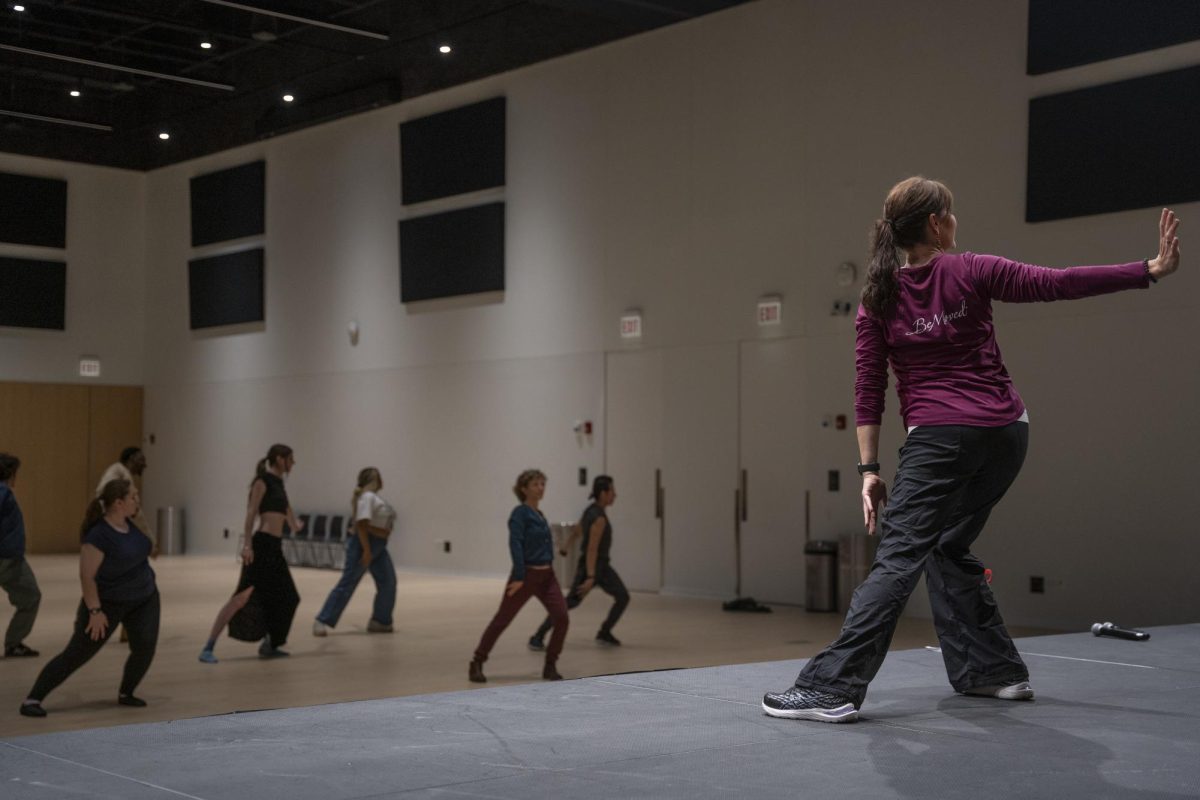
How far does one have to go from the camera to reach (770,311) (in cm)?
1377

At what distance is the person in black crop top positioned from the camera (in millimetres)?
9922

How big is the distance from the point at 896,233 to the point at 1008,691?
146cm

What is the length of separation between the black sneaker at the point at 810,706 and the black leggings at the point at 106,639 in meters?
4.84

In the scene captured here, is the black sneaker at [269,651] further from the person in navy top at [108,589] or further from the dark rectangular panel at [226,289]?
the dark rectangular panel at [226,289]

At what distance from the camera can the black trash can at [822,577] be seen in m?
13.0

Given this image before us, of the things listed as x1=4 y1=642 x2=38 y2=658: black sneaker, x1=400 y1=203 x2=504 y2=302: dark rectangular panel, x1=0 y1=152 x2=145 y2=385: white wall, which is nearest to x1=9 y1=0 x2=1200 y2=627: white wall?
x1=400 y1=203 x2=504 y2=302: dark rectangular panel

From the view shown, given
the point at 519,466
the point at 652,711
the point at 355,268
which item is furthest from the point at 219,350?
the point at 652,711

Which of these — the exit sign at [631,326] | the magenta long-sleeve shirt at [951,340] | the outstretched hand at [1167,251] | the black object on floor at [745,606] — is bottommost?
the black object on floor at [745,606]

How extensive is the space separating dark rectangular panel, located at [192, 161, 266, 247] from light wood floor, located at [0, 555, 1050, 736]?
749cm

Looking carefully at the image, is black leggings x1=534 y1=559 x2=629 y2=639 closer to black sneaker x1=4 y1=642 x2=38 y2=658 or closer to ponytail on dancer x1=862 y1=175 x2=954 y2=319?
black sneaker x1=4 y1=642 x2=38 y2=658

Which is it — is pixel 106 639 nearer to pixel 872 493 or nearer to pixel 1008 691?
pixel 872 493

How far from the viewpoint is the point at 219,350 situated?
21.9m

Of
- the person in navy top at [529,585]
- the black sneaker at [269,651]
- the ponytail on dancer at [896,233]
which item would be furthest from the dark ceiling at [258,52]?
the ponytail on dancer at [896,233]

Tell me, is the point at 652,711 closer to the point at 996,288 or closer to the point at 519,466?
the point at 996,288
